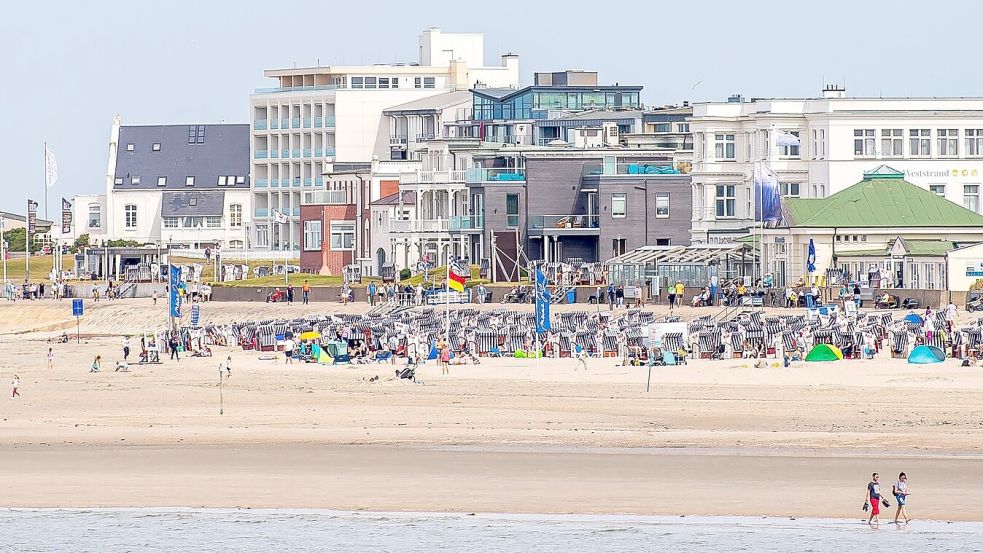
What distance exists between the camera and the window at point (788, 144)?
8106 cm

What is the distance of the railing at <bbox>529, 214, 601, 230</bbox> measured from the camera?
87.7 m

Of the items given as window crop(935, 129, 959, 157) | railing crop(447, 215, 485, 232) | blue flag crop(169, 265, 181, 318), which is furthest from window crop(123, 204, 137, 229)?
blue flag crop(169, 265, 181, 318)

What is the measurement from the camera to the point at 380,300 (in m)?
79.9

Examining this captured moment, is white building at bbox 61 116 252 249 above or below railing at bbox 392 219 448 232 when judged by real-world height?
above

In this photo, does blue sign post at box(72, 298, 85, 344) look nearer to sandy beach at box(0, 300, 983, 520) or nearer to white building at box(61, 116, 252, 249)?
sandy beach at box(0, 300, 983, 520)

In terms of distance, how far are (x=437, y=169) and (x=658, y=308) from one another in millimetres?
26457

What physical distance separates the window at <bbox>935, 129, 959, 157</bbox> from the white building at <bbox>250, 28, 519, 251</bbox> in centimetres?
5577

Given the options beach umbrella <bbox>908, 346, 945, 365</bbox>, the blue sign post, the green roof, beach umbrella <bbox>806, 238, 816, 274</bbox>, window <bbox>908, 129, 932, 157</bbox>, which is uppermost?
window <bbox>908, 129, 932, 157</bbox>

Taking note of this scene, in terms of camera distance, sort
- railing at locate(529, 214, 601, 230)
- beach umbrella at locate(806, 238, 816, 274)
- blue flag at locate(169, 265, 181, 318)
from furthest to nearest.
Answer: railing at locate(529, 214, 601, 230)
beach umbrella at locate(806, 238, 816, 274)
blue flag at locate(169, 265, 181, 318)

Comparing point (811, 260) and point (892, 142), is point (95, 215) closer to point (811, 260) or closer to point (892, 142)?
point (892, 142)

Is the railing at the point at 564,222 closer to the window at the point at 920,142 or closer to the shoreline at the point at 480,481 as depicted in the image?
the window at the point at 920,142

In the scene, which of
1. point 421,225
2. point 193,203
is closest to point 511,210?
point 421,225

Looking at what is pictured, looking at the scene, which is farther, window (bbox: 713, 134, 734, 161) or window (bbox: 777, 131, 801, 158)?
window (bbox: 713, 134, 734, 161)

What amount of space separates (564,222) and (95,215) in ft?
205
